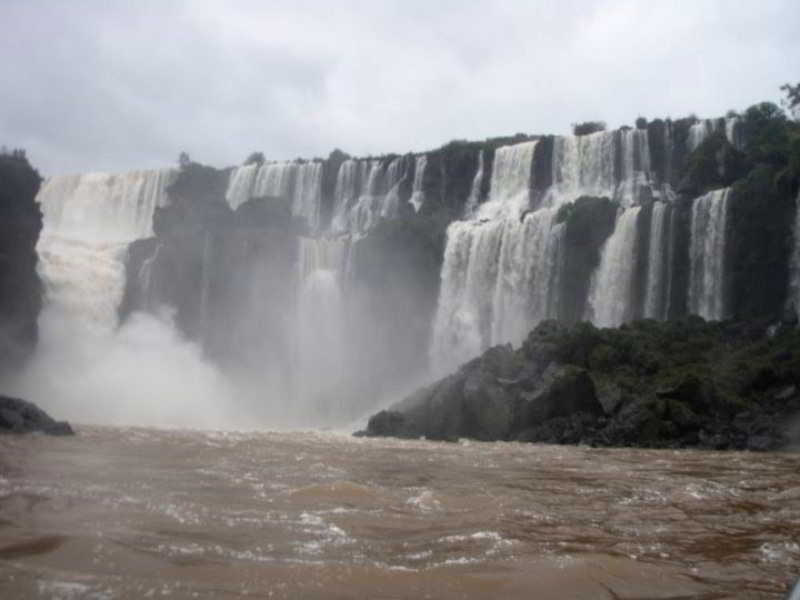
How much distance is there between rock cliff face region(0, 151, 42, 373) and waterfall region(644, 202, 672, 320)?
27.9 m

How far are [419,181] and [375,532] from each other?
46979 mm

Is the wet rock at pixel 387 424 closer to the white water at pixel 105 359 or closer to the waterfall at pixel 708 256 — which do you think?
the white water at pixel 105 359

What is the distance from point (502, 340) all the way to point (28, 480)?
30.0 metres

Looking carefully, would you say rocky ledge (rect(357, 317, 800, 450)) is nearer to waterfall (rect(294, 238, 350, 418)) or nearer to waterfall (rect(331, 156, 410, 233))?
waterfall (rect(294, 238, 350, 418))

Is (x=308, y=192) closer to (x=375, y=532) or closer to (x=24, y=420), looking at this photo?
(x=24, y=420)

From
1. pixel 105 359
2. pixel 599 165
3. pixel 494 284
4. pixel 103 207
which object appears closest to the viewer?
pixel 105 359

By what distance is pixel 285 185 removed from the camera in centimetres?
5509

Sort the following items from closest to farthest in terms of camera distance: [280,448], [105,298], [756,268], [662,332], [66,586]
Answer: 1. [66,586]
2. [280,448]
3. [662,332]
4. [756,268]
5. [105,298]

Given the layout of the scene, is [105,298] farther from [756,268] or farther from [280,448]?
[756,268]

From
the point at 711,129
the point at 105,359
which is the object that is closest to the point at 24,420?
the point at 105,359

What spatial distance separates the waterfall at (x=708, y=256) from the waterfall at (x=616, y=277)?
267 cm

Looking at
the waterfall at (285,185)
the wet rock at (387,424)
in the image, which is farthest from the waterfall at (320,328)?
the wet rock at (387,424)

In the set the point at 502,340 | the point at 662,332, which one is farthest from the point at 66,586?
the point at 502,340

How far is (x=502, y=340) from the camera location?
37.0 metres
